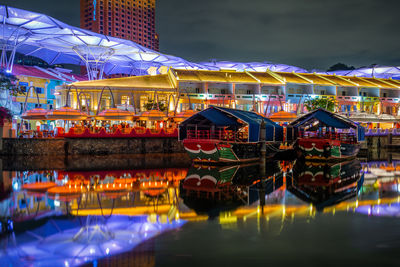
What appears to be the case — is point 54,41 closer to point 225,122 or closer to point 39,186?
point 225,122

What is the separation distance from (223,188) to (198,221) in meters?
5.64

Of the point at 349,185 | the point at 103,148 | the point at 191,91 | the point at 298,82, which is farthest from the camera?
the point at 298,82

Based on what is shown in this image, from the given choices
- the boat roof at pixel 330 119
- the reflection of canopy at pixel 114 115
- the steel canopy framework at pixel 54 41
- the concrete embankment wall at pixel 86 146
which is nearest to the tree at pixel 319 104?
the boat roof at pixel 330 119

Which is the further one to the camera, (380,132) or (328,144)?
(380,132)

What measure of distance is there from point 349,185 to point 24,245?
14834 mm

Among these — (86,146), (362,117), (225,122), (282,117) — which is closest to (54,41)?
(86,146)

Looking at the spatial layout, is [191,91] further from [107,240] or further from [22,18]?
[107,240]

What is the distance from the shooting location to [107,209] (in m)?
12.1

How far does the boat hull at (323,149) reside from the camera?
28.3 metres

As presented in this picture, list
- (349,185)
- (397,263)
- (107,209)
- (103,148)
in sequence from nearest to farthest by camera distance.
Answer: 1. (397,263)
2. (107,209)
3. (349,185)
4. (103,148)

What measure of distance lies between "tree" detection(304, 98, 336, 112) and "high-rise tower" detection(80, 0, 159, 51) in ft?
403

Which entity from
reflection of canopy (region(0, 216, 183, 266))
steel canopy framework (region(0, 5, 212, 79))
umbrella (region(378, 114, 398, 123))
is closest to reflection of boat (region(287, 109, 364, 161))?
reflection of canopy (region(0, 216, 183, 266))

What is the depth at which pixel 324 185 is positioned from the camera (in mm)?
17234

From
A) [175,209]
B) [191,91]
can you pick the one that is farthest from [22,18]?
[175,209]
